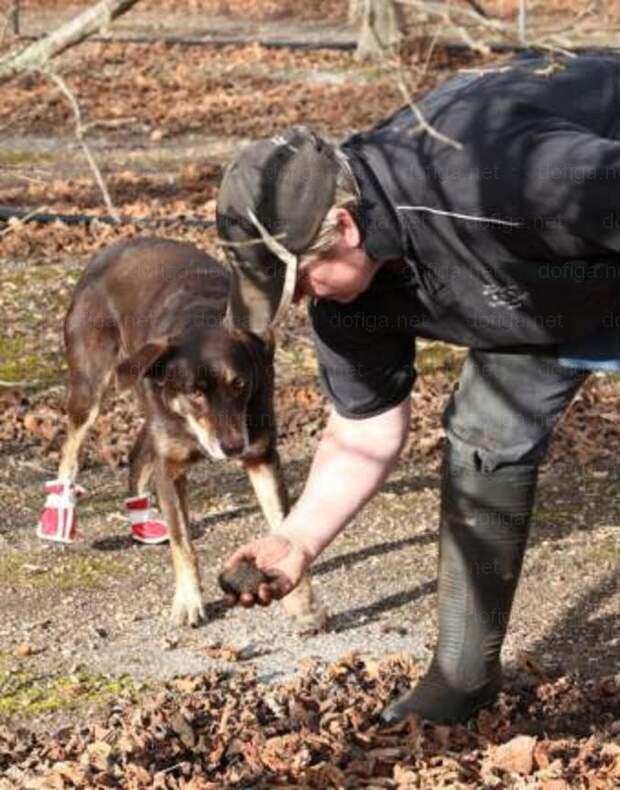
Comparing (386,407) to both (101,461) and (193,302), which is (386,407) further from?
(101,461)

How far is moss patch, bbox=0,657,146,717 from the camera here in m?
6.07

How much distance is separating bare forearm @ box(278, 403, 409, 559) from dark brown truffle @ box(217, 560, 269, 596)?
15.1 inches

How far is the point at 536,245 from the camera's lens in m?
4.65

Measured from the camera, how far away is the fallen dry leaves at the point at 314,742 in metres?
5.17

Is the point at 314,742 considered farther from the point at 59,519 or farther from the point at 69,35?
the point at 59,519

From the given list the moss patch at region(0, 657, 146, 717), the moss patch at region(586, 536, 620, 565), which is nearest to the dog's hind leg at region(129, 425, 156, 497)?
the moss patch at region(0, 657, 146, 717)

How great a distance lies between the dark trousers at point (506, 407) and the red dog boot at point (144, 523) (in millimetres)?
2637

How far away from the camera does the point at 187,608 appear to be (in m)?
6.87

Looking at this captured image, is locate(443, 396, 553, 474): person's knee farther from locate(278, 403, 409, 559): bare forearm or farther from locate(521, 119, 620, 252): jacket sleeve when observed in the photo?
locate(521, 119, 620, 252): jacket sleeve

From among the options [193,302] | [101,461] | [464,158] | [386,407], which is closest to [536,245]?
Result: [464,158]

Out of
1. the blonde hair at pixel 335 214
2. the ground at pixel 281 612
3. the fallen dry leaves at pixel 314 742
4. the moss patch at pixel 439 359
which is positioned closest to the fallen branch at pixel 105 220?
the ground at pixel 281 612

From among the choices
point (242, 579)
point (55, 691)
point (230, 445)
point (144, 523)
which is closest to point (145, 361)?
point (230, 445)

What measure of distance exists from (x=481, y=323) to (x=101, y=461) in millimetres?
4264

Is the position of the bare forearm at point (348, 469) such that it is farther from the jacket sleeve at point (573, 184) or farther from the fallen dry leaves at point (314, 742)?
the jacket sleeve at point (573, 184)
